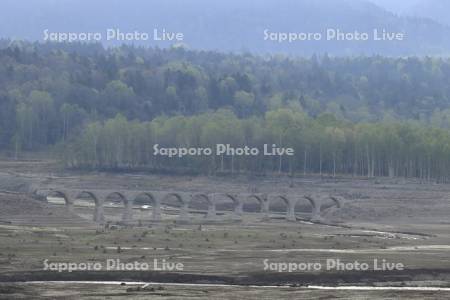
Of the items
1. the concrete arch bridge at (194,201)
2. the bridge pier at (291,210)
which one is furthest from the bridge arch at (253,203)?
the bridge pier at (291,210)

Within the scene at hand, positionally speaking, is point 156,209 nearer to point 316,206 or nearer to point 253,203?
point 316,206

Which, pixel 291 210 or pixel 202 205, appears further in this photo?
pixel 202 205

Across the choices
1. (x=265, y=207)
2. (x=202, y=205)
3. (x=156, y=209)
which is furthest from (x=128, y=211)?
(x=202, y=205)

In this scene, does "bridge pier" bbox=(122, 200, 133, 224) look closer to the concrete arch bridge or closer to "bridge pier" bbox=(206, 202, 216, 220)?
the concrete arch bridge

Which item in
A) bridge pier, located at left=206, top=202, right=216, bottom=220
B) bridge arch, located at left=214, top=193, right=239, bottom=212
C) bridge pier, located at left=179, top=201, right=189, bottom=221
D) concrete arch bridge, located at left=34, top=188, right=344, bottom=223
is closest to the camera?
concrete arch bridge, located at left=34, top=188, right=344, bottom=223

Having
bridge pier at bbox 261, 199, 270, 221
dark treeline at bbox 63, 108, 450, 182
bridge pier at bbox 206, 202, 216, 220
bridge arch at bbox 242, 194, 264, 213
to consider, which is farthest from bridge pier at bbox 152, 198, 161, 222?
dark treeline at bbox 63, 108, 450, 182

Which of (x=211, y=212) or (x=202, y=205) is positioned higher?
(x=202, y=205)

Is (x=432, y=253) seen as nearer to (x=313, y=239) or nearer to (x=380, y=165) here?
(x=313, y=239)

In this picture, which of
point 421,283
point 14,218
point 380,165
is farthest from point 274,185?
point 421,283

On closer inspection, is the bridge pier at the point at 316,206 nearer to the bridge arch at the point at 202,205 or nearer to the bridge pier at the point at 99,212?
the bridge arch at the point at 202,205
